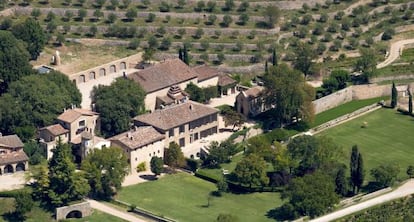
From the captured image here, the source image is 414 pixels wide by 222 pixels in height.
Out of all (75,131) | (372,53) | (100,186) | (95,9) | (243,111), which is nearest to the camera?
(100,186)

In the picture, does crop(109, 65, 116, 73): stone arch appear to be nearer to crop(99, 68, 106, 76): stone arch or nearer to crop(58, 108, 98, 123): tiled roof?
crop(99, 68, 106, 76): stone arch

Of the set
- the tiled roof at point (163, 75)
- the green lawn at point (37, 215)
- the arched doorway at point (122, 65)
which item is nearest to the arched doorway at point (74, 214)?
the green lawn at point (37, 215)

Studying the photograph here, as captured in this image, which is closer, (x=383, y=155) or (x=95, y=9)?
(x=383, y=155)

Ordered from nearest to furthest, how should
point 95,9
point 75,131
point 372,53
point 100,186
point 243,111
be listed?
point 100,186 < point 75,131 < point 243,111 < point 372,53 < point 95,9

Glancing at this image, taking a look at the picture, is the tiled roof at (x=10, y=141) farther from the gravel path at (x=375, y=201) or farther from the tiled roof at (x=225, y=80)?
the gravel path at (x=375, y=201)

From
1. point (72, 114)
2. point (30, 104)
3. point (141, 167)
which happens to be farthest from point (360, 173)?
point (30, 104)

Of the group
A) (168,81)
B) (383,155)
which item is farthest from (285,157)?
(168,81)

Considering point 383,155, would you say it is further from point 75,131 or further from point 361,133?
point 75,131

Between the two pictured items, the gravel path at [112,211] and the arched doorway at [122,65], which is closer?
the gravel path at [112,211]
